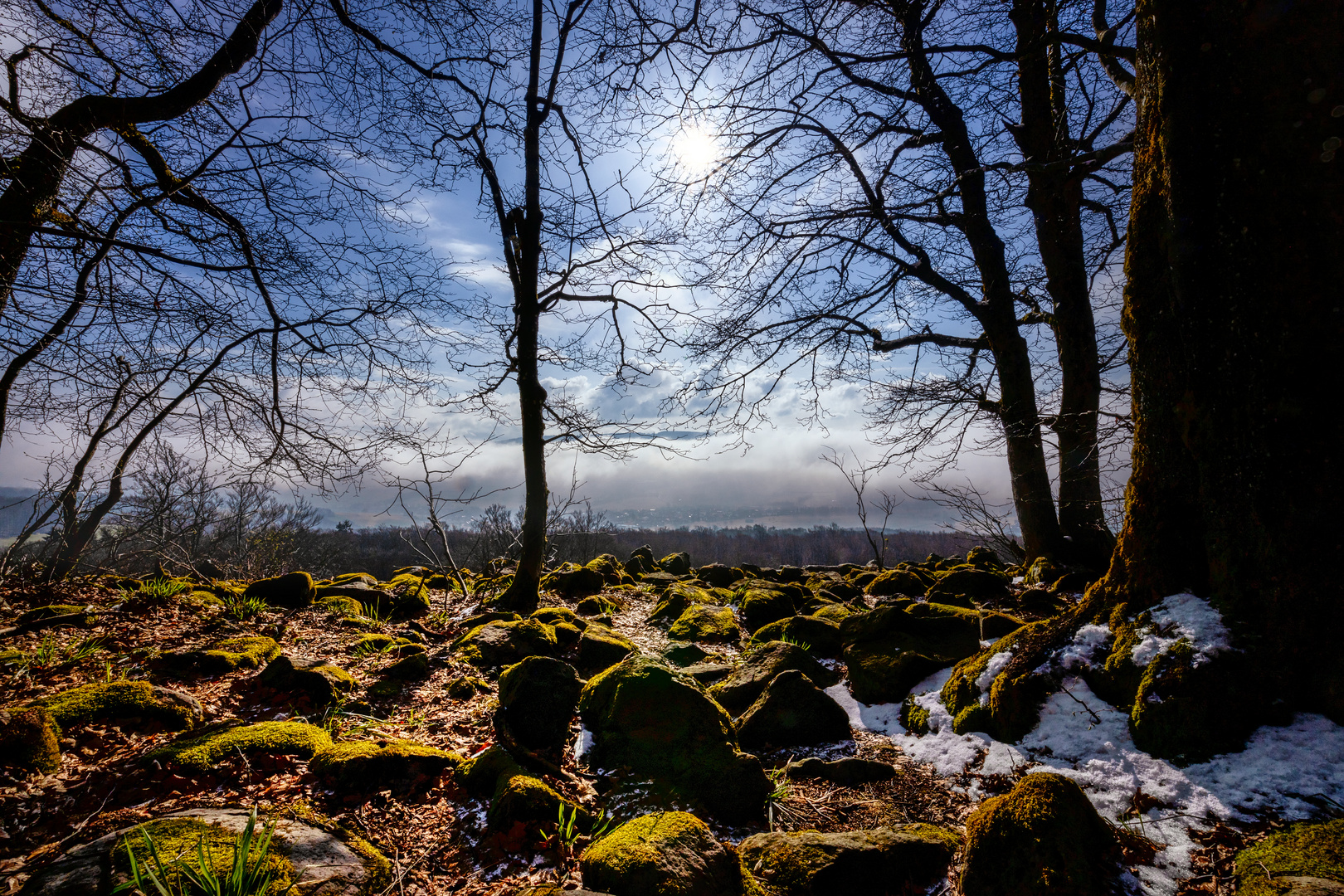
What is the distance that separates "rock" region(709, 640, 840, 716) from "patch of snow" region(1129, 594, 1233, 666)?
6.83ft

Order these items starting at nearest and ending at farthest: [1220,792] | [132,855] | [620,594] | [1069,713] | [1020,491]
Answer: [132,855]
[1220,792]
[1069,713]
[1020,491]
[620,594]

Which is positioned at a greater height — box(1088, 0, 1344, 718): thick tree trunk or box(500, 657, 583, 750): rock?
box(1088, 0, 1344, 718): thick tree trunk

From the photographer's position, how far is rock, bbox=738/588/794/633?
688cm

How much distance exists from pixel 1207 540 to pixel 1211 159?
6.52 ft

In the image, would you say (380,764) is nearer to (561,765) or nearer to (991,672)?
(561,765)

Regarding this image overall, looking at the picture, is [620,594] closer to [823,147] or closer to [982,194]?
[823,147]

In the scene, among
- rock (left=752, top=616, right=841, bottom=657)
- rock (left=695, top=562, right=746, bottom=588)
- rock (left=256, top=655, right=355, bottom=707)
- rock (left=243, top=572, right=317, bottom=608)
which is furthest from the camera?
rock (left=695, top=562, right=746, bottom=588)

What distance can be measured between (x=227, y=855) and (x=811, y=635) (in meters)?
4.87

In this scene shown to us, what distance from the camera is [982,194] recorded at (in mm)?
7375

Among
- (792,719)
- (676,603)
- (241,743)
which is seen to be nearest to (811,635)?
(792,719)

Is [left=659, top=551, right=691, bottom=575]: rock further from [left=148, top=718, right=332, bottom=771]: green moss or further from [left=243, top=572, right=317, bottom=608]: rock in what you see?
[left=148, top=718, right=332, bottom=771]: green moss

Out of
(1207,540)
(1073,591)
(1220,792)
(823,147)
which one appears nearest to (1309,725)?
(1220,792)

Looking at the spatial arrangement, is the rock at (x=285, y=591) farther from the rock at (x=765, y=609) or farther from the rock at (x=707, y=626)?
the rock at (x=765, y=609)

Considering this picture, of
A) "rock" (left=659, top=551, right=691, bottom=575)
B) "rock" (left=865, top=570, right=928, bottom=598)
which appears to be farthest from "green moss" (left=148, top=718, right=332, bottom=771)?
"rock" (left=659, top=551, right=691, bottom=575)
